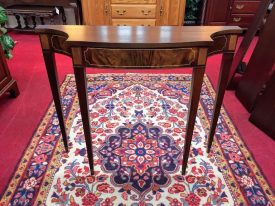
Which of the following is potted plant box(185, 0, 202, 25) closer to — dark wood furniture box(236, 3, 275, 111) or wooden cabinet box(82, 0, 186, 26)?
wooden cabinet box(82, 0, 186, 26)

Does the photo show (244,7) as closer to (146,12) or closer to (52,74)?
(146,12)

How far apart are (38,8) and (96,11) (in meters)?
1.02

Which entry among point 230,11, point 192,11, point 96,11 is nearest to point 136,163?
point 96,11

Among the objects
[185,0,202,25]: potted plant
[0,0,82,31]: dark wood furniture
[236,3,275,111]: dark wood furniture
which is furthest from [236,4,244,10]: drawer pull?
[0,0,82,31]: dark wood furniture

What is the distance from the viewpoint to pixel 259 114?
200 cm

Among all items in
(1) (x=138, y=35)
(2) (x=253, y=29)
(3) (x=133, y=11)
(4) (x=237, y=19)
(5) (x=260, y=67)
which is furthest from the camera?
(4) (x=237, y=19)

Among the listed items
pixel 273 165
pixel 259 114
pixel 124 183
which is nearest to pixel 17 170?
pixel 124 183

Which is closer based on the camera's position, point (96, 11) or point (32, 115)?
point (32, 115)

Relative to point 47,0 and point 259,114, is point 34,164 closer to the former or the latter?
point 259,114

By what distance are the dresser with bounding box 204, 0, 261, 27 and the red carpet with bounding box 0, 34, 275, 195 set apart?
91 cm

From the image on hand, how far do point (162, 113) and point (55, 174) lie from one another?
1.04 meters

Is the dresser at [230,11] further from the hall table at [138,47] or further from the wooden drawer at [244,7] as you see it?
the hall table at [138,47]

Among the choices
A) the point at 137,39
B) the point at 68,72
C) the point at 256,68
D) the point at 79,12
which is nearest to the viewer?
the point at 137,39

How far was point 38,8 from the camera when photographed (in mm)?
3842
